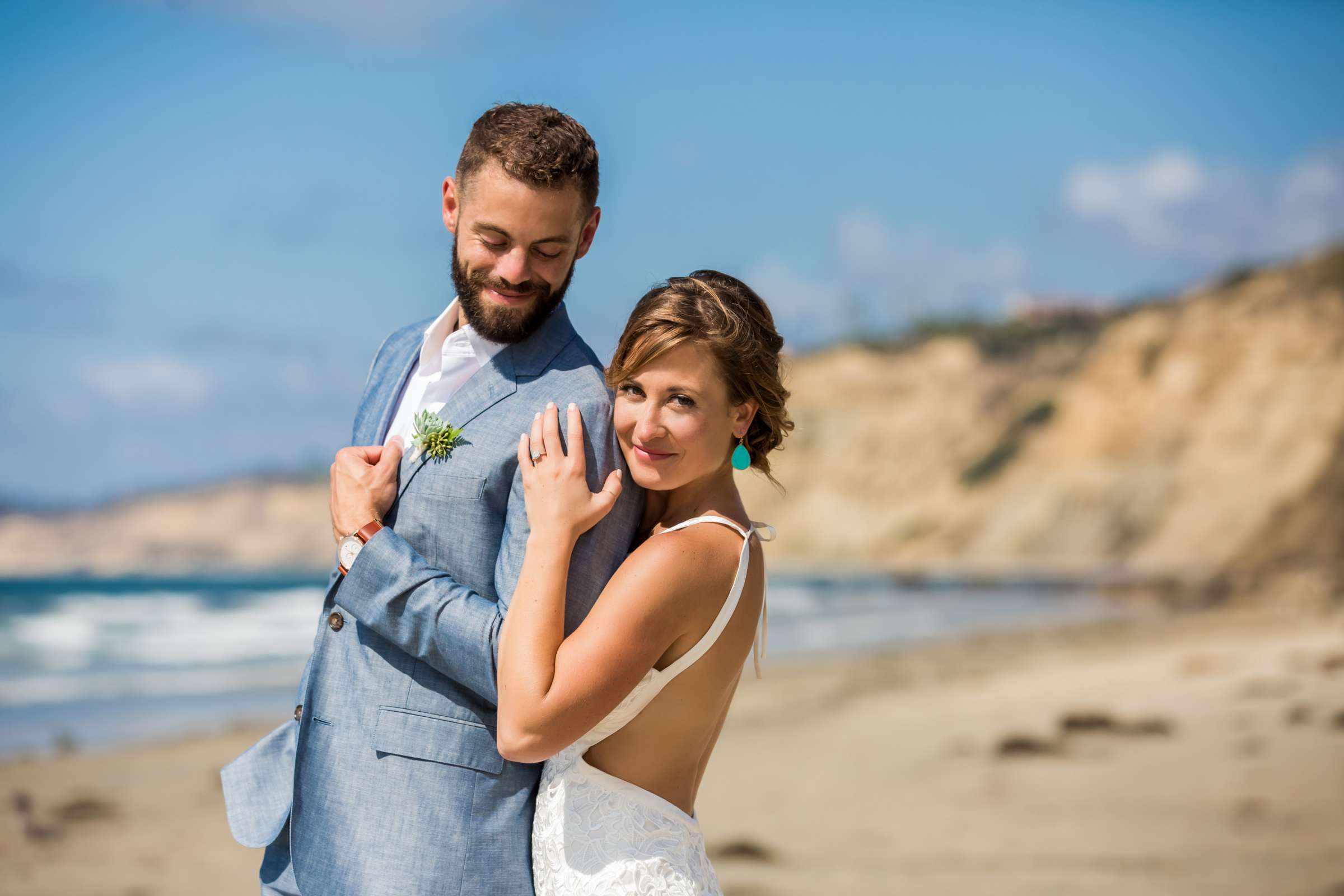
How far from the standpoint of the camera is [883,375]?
49.7m

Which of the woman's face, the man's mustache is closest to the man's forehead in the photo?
the man's mustache

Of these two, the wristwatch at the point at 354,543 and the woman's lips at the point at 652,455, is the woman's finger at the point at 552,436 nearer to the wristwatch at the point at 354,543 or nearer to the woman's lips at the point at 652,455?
the woman's lips at the point at 652,455

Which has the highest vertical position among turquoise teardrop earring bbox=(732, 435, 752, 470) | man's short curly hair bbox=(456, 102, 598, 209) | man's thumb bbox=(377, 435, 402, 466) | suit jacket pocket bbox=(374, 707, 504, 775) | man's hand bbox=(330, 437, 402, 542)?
man's short curly hair bbox=(456, 102, 598, 209)

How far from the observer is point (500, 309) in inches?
108

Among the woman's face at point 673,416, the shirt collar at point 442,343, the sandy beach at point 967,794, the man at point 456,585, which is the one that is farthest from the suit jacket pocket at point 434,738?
the sandy beach at point 967,794

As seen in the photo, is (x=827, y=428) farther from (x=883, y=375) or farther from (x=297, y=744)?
(x=297, y=744)

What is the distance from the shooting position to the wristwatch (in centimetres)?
259

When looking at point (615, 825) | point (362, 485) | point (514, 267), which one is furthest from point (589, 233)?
point (615, 825)

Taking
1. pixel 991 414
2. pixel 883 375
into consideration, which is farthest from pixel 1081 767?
pixel 883 375

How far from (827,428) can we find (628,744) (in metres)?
46.8

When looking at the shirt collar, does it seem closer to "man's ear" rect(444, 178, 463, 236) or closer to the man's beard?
the man's beard

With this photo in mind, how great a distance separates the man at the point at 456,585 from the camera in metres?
2.56

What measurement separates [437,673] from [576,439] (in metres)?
0.59

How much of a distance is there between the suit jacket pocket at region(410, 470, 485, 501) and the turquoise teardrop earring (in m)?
0.62
